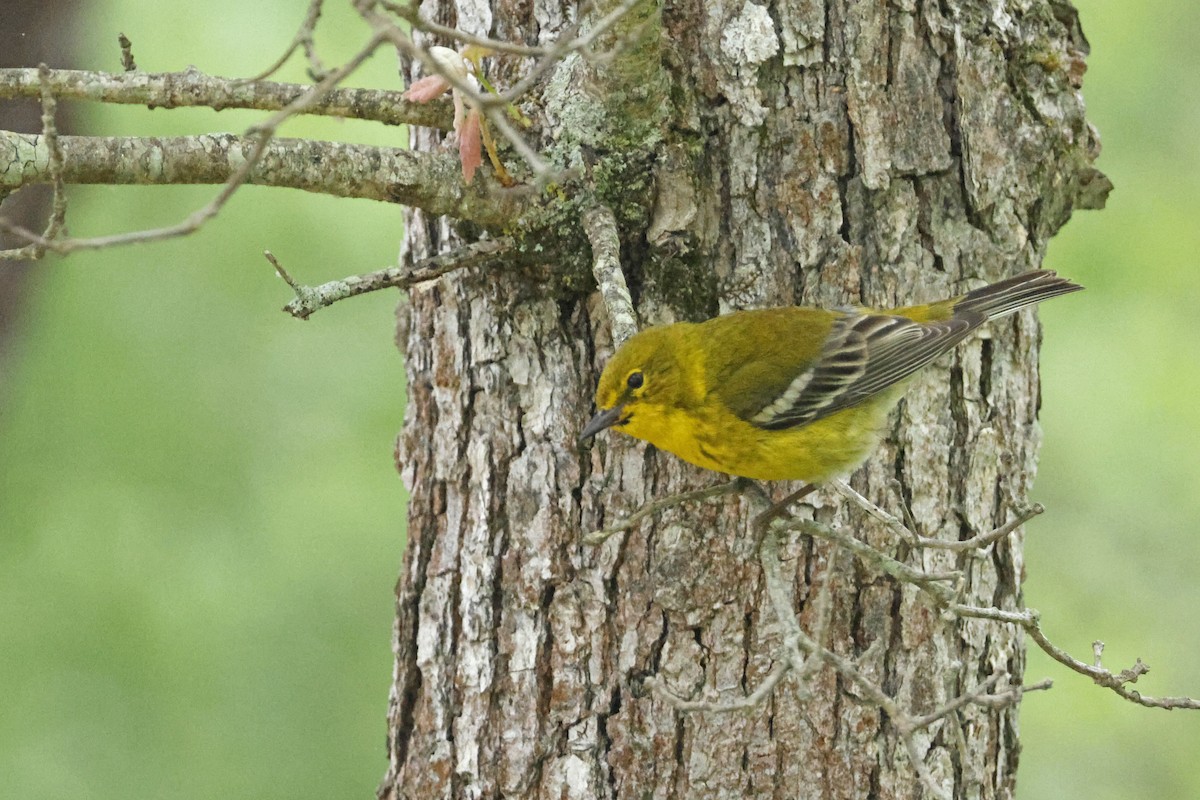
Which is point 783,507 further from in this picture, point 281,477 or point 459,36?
point 281,477

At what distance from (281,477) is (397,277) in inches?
127

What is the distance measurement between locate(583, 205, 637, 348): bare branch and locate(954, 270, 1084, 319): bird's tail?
3.36 feet

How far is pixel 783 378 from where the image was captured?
3643 mm

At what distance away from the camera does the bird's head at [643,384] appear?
3.17 meters

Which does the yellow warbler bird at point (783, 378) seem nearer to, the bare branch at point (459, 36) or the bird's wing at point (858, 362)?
the bird's wing at point (858, 362)

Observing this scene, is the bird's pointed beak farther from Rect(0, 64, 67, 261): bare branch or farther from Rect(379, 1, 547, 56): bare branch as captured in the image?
Rect(0, 64, 67, 261): bare branch

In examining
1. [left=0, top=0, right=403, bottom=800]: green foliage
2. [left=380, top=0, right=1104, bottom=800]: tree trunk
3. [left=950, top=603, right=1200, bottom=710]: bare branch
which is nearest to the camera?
[left=950, top=603, right=1200, bottom=710]: bare branch

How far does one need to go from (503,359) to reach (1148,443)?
12.1ft

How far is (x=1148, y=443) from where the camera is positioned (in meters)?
5.81

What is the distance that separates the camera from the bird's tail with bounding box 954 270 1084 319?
345 centimetres

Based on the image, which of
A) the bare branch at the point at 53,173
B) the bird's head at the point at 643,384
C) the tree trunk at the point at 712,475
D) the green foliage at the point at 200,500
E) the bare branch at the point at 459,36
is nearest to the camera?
the bare branch at the point at 459,36

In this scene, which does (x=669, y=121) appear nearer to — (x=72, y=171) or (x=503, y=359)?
(x=503, y=359)

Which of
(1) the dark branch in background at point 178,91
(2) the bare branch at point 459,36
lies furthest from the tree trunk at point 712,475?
(2) the bare branch at point 459,36

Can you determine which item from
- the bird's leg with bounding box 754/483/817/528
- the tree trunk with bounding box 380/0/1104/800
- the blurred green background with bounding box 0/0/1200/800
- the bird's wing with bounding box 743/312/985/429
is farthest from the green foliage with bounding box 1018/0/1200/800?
the bird's leg with bounding box 754/483/817/528
